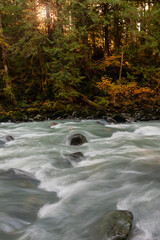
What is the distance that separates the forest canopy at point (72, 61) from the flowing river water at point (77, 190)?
6395mm

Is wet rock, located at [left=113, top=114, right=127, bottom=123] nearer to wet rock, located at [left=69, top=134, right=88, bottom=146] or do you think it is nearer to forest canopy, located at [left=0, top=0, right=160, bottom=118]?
forest canopy, located at [left=0, top=0, right=160, bottom=118]

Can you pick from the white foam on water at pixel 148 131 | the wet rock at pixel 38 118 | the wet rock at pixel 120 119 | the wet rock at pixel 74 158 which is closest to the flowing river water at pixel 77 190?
the wet rock at pixel 74 158

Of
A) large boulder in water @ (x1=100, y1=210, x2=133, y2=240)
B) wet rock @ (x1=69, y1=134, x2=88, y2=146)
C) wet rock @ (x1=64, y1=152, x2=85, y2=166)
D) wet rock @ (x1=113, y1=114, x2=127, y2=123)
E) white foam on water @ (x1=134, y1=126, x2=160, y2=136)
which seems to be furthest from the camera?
wet rock @ (x1=113, y1=114, x2=127, y2=123)

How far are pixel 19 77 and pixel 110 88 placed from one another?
7719 mm

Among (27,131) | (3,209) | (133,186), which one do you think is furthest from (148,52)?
(3,209)

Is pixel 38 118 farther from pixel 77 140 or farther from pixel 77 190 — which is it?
pixel 77 190

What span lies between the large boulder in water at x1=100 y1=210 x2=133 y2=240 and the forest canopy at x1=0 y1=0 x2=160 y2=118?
10.5m

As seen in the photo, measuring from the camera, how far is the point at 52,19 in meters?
12.7

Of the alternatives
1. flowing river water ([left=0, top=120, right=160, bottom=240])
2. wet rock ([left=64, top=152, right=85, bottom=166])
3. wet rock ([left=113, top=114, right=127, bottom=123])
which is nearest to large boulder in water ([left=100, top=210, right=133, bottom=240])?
flowing river water ([left=0, top=120, right=160, bottom=240])

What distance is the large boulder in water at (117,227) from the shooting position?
185 cm

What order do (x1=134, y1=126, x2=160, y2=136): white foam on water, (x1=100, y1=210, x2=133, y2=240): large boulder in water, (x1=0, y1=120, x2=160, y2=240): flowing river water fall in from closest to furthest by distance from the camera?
1. (x1=100, y1=210, x2=133, y2=240): large boulder in water
2. (x1=0, y1=120, x2=160, y2=240): flowing river water
3. (x1=134, y1=126, x2=160, y2=136): white foam on water

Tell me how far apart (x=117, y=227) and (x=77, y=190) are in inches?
66.4

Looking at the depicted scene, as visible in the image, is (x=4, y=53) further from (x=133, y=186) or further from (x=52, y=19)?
(x=133, y=186)

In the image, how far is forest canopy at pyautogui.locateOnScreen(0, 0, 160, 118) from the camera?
38.6 ft
